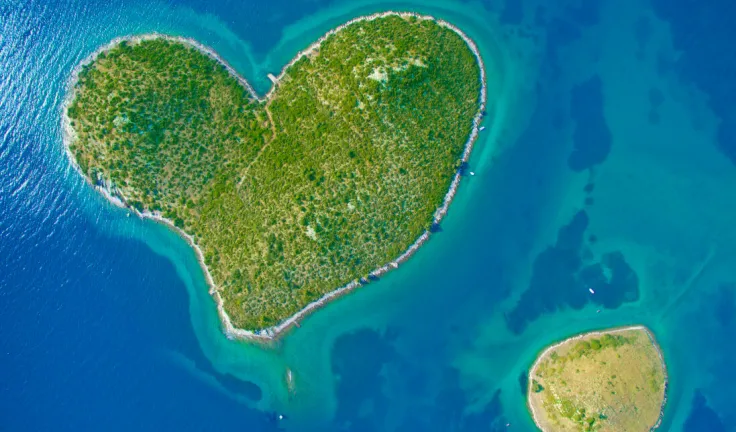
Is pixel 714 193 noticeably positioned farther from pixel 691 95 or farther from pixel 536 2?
pixel 536 2

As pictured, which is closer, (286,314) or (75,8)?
(286,314)

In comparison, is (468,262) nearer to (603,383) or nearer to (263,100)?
(603,383)

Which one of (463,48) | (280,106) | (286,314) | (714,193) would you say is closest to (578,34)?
(463,48)

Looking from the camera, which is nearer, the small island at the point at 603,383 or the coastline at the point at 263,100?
the small island at the point at 603,383

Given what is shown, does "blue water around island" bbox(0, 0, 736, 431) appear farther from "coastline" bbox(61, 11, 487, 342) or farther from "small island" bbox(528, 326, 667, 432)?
"small island" bbox(528, 326, 667, 432)

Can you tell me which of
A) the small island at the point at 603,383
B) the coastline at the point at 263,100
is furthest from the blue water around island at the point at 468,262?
the small island at the point at 603,383

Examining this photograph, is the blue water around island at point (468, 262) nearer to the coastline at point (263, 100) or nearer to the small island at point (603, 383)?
the coastline at point (263, 100)
